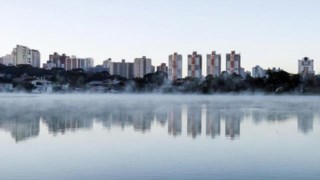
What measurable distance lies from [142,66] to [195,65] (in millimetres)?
21590

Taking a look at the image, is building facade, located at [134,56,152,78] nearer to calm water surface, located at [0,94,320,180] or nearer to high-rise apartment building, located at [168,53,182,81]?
high-rise apartment building, located at [168,53,182,81]

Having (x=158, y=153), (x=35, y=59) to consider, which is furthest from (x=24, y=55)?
(x=158, y=153)

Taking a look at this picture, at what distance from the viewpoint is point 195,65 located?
5271 inches

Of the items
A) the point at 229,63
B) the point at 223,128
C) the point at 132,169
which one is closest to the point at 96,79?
the point at 229,63

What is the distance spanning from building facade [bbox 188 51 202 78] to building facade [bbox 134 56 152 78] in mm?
18283

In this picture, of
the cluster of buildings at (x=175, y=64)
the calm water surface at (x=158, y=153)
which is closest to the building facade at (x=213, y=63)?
the cluster of buildings at (x=175, y=64)

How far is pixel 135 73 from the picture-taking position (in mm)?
152375

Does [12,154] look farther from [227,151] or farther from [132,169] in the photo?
[227,151]

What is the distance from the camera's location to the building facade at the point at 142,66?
147500 millimetres

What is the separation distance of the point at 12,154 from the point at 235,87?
8063 cm

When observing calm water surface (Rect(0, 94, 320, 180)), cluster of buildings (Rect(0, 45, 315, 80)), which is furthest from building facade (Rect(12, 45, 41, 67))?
calm water surface (Rect(0, 94, 320, 180))

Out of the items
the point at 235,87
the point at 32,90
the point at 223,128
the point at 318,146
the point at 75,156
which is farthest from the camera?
the point at 32,90

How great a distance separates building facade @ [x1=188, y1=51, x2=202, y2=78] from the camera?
438 feet

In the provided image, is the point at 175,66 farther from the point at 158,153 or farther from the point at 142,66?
the point at 158,153
